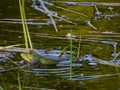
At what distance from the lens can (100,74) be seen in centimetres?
269

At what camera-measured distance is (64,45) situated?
312 cm

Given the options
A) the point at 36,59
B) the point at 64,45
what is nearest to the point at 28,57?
the point at 36,59

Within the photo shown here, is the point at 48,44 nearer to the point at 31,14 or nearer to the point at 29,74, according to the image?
the point at 29,74

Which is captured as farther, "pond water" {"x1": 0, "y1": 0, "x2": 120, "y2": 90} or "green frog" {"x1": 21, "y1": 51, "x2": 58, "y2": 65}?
"green frog" {"x1": 21, "y1": 51, "x2": 58, "y2": 65}

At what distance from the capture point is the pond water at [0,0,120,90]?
2.60m

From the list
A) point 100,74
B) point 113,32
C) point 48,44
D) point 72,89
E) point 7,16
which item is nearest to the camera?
point 72,89

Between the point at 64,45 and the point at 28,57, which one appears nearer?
the point at 28,57

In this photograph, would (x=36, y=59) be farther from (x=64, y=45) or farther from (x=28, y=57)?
(x=64, y=45)

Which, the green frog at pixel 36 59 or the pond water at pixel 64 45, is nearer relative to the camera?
the pond water at pixel 64 45

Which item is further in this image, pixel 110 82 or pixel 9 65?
pixel 9 65

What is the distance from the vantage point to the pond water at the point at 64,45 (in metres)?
2.60

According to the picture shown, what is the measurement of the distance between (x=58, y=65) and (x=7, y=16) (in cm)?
101

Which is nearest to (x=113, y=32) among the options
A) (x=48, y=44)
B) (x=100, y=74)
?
(x=48, y=44)

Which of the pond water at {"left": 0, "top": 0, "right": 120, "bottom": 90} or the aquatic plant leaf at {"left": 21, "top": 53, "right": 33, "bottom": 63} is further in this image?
the aquatic plant leaf at {"left": 21, "top": 53, "right": 33, "bottom": 63}
